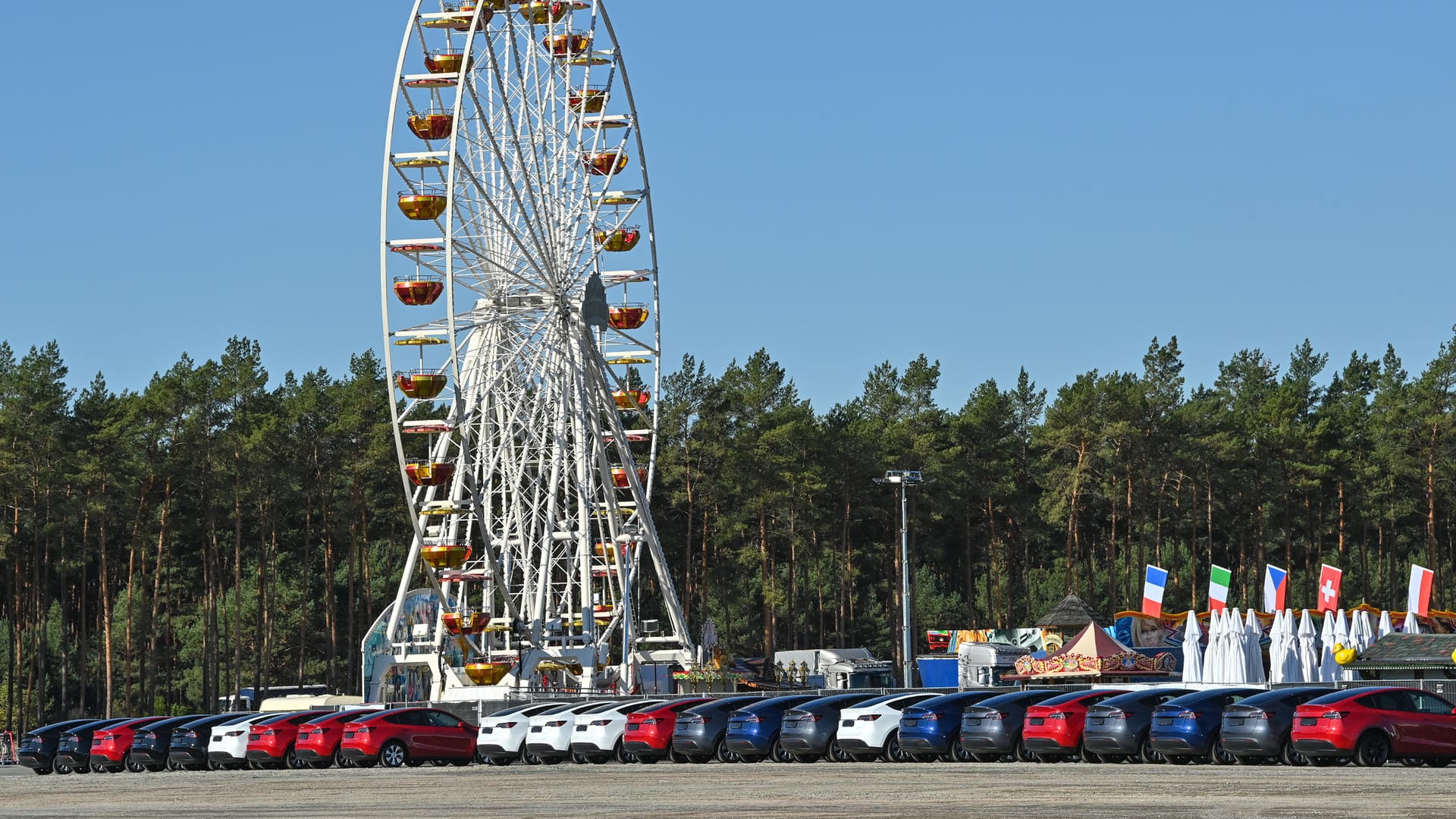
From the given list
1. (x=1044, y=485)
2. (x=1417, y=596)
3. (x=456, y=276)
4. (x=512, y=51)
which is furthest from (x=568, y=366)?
(x=1044, y=485)

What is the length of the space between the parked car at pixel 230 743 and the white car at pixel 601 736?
7088mm

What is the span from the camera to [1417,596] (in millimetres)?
61219

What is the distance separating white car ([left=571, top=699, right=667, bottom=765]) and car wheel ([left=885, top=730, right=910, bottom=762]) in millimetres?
5233

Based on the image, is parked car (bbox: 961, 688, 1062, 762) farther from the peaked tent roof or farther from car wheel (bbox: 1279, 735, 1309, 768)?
the peaked tent roof

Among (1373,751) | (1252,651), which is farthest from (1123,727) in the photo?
(1252,651)

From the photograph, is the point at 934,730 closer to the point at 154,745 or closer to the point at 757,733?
the point at 757,733

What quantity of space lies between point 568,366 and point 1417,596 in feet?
94.5

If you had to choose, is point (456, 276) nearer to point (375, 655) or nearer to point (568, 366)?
point (568, 366)

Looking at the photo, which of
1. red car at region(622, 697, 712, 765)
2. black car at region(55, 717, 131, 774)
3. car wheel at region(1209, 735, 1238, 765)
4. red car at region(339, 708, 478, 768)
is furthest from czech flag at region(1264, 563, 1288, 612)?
black car at region(55, 717, 131, 774)

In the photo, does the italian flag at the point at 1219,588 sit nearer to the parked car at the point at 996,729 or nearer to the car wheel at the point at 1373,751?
the parked car at the point at 996,729

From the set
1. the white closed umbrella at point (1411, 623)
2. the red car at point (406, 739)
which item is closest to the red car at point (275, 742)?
the red car at point (406, 739)

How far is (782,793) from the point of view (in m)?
26.8

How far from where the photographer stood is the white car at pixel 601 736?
122ft

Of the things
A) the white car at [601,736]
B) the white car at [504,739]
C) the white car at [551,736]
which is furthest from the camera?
the white car at [504,739]
